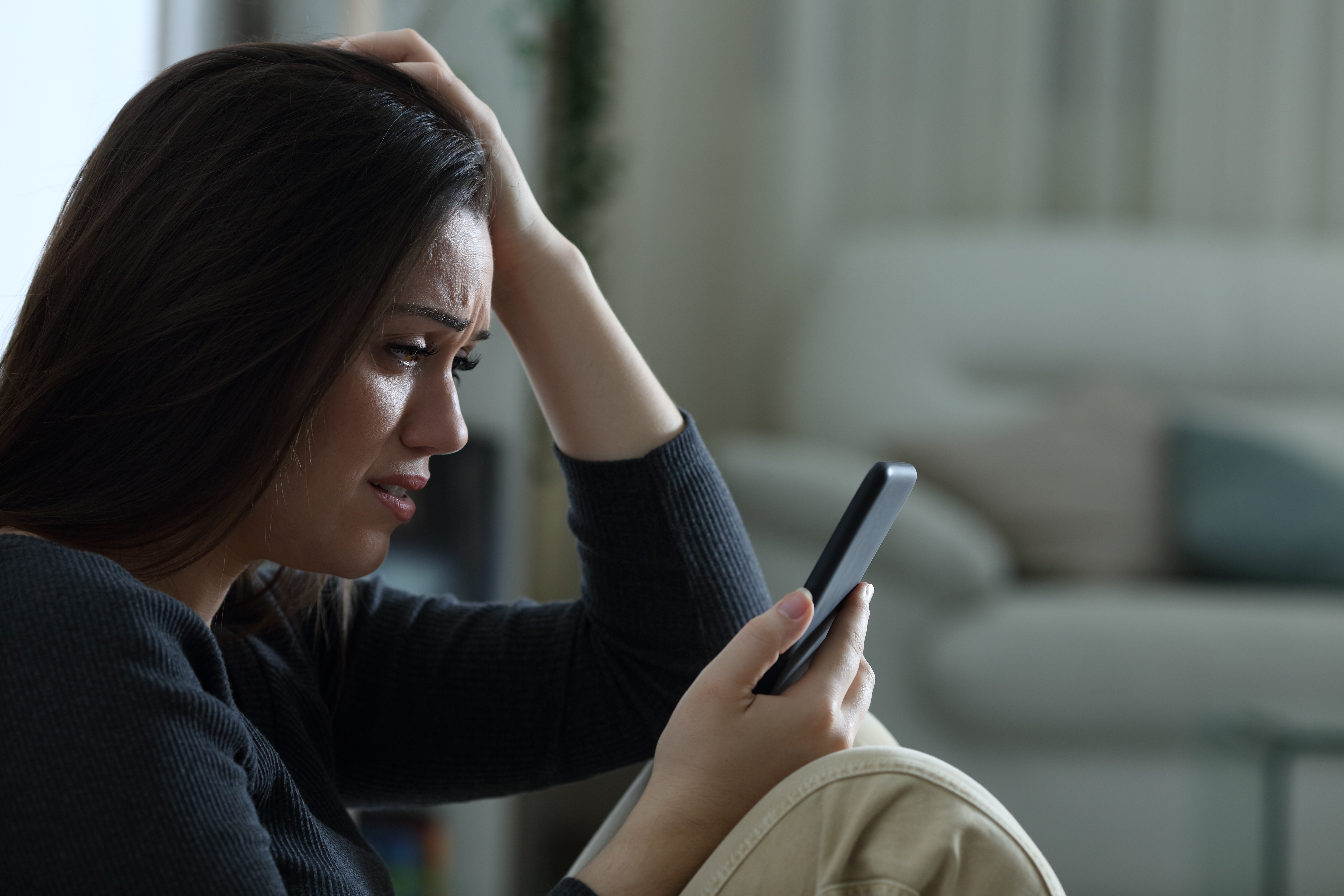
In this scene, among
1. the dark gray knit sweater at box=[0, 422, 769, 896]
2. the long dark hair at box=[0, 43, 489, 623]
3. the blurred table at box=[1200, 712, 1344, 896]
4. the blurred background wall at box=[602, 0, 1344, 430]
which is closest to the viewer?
the dark gray knit sweater at box=[0, 422, 769, 896]

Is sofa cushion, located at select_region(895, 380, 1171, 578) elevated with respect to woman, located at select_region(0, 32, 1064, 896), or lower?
lower

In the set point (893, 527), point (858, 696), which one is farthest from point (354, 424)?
point (893, 527)

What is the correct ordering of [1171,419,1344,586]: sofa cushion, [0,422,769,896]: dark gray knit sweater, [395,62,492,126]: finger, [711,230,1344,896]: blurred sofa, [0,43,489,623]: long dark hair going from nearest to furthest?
[0,422,769,896]: dark gray knit sweater, [0,43,489,623]: long dark hair, [395,62,492,126]: finger, [711,230,1344,896]: blurred sofa, [1171,419,1344,586]: sofa cushion

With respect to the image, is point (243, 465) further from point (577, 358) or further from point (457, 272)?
point (577, 358)

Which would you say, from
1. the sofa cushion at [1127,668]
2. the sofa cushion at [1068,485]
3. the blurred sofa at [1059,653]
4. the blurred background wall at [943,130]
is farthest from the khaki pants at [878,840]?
the blurred background wall at [943,130]

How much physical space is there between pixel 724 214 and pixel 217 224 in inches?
102

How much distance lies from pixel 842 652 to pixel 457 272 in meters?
0.30

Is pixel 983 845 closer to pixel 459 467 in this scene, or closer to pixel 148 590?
pixel 148 590

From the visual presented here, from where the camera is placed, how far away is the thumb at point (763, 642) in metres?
0.63

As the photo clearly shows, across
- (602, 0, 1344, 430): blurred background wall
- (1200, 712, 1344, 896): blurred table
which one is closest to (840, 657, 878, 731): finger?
(1200, 712, 1344, 896): blurred table

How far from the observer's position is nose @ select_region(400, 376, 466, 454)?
A: 0.70 metres

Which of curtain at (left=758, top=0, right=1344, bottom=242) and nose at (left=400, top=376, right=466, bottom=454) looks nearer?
nose at (left=400, top=376, right=466, bottom=454)

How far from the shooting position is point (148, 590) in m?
0.55

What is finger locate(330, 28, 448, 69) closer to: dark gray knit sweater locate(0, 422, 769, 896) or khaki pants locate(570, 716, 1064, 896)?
dark gray knit sweater locate(0, 422, 769, 896)
